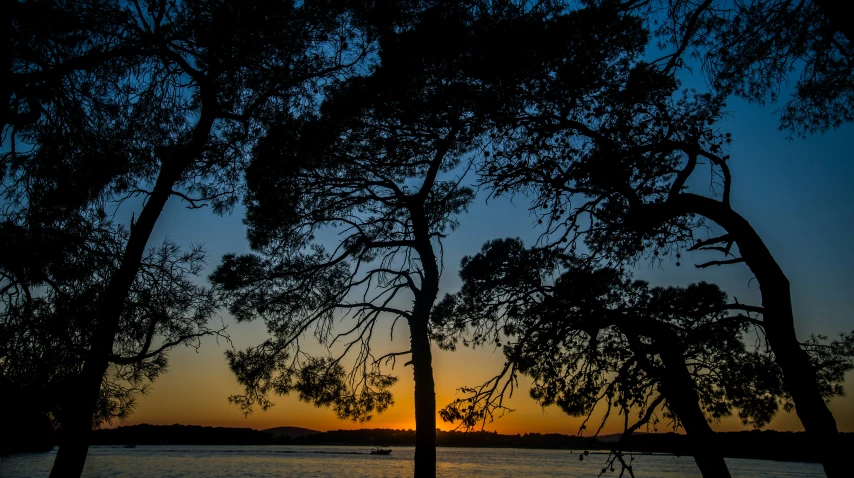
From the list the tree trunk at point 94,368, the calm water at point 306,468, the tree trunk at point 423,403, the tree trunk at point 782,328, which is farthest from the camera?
the calm water at point 306,468

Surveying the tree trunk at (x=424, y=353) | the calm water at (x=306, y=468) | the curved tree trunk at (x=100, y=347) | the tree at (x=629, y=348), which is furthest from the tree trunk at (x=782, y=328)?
the calm water at (x=306, y=468)

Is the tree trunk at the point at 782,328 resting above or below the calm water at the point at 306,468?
above

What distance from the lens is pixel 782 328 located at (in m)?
3.04

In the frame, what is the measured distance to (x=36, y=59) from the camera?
3457 millimetres

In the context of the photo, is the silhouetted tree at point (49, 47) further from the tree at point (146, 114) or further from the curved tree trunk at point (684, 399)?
the curved tree trunk at point (684, 399)

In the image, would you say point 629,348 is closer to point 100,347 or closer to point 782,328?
point 782,328

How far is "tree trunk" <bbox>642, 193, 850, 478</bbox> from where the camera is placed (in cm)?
280

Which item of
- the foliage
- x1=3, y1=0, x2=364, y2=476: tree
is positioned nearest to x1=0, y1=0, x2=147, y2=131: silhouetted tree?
x1=3, y1=0, x2=364, y2=476: tree

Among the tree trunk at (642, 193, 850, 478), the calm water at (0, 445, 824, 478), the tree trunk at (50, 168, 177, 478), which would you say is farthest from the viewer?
the calm water at (0, 445, 824, 478)

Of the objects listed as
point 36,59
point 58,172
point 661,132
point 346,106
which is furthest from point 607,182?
point 58,172

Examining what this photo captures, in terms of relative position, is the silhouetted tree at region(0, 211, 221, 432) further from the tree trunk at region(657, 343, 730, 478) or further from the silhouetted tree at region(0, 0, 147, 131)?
the tree trunk at region(657, 343, 730, 478)

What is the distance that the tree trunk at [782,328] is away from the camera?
280cm

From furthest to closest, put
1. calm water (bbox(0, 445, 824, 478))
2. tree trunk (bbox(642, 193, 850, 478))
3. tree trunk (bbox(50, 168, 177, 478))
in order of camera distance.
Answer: calm water (bbox(0, 445, 824, 478))
tree trunk (bbox(50, 168, 177, 478))
tree trunk (bbox(642, 193, 850, 478))

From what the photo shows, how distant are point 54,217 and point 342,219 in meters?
3.53
